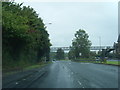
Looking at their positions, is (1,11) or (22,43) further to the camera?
(22,43)

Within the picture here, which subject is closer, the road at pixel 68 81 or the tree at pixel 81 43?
the road at pixel 68 81

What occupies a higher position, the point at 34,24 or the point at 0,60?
the point at 34,24

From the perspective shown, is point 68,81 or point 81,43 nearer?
point 68,81

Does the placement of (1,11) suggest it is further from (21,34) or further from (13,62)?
(13,62)

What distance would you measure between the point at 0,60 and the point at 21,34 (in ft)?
14.8

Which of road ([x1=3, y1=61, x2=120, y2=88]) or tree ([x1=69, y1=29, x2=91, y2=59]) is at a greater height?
tree ([x1=69, y1=29, x2=91, y2=59])

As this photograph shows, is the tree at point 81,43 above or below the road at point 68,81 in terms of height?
above

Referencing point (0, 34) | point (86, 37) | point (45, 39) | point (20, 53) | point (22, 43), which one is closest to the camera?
point (0, 34)

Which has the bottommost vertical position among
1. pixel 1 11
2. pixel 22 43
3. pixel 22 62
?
pixel 22 62

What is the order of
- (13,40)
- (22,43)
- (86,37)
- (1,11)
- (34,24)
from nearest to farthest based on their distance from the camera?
(1,11) < (13,40) < (22,43) < (34,24) < (86,37)

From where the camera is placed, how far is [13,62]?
3797 centimetres

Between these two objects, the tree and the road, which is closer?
the road

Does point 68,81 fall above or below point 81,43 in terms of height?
below

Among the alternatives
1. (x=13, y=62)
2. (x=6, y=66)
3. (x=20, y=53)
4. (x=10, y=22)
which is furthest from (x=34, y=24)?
(x=10, y=22)
